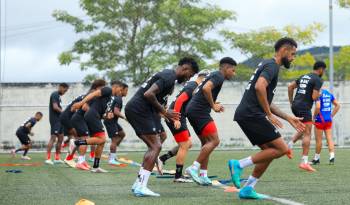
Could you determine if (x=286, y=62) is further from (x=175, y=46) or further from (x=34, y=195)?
(x=175, y=46)

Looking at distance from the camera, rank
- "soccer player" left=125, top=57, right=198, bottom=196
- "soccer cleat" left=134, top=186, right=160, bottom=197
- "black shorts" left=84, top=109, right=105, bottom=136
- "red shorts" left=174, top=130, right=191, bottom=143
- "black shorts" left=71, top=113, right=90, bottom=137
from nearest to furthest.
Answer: "soccer cleat" left=134, top=186, right=160, bottom=197 < "soccer player" left=125, top=57, right=198, bottom=196 < "red shorts" left=174, top=130, right=191, bottom=143 < "black shorts" left=84, top=109, right=105, bottom=136 < "black shorts" left=71, top=113, right=90, bottom=137

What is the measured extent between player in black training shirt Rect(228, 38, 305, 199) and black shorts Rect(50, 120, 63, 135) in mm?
11542

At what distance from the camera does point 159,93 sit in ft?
34.0

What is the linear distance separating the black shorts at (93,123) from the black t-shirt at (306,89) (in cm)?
406

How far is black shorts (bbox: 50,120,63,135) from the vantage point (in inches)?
797

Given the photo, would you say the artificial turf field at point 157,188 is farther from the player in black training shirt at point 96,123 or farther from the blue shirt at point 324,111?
the blue shirt at point 324,111

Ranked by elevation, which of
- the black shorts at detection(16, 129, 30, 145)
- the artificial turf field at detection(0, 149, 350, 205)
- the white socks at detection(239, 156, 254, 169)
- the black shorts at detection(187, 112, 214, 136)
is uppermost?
the black shorts at detection(187, 112, 214, 136)

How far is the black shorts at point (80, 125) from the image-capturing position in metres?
16.7

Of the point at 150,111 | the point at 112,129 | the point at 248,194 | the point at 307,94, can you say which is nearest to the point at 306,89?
the point at 307,94

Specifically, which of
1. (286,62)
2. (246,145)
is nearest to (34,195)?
(286,62)

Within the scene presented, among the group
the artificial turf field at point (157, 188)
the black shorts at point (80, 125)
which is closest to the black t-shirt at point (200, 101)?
the artificial turf field at point (157, 188)

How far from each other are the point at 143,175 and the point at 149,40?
33330 mm

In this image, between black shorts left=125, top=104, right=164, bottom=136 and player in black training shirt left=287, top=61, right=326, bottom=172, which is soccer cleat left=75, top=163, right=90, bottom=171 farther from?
black shorts left=125, top=104, right=164, bottom=136

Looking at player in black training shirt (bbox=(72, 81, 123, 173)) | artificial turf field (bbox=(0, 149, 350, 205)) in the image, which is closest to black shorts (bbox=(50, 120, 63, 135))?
player in black training shirt (bbox=(72, 81, 123, 173))
